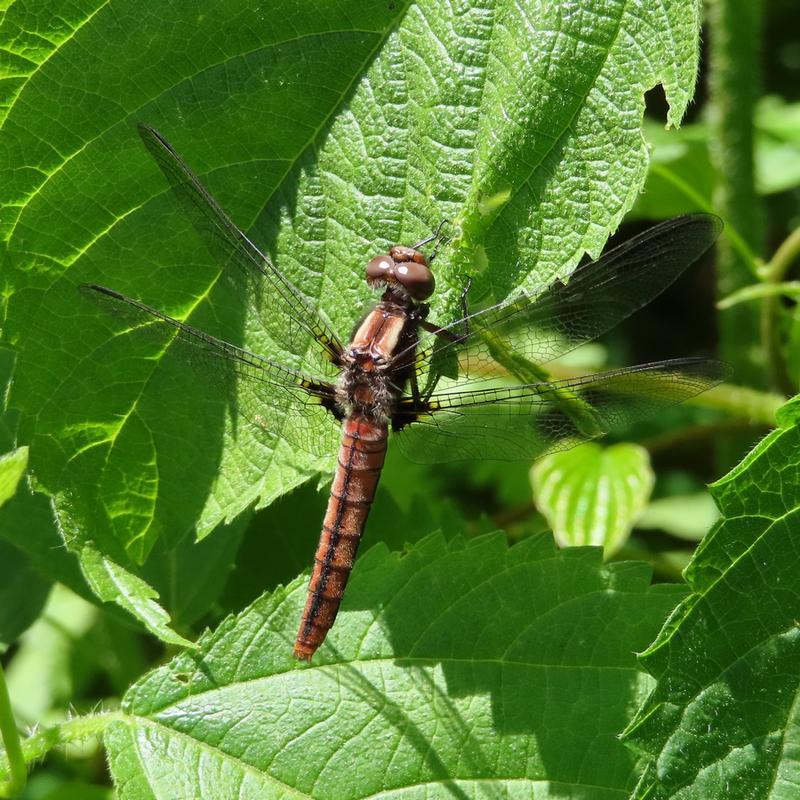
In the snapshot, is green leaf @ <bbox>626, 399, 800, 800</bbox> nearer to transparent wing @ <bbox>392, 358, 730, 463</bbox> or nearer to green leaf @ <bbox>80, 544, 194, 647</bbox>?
transparent wing @ <bbox>392, 358, 730, 463</bbox>

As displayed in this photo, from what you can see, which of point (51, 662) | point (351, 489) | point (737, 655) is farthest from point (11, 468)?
point (51, 662)

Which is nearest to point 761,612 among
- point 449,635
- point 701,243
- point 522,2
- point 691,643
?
point 691,643

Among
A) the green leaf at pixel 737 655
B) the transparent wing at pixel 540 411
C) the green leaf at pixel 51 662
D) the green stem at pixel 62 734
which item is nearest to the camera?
the green leaf at pixel 737 655

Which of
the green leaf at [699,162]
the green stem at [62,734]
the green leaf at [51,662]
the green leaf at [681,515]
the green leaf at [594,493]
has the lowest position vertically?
the green leaf at [51,662]

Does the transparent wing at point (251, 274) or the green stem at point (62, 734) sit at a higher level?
the transparent wing at point (251, 274)

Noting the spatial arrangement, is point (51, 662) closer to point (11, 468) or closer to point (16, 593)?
point (16, 593)

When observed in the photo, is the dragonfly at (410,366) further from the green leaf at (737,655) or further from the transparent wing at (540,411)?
the green leaf at (737,655)

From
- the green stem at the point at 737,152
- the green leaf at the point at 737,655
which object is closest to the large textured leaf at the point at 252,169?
the green leaf at the point at 737,655
